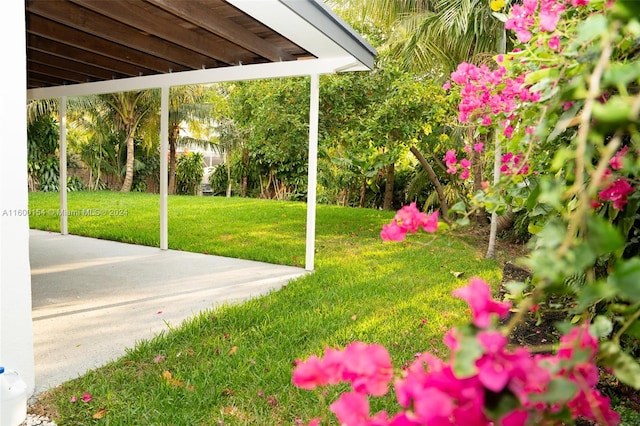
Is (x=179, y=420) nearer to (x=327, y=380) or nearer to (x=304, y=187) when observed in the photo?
(x=327, y=380)

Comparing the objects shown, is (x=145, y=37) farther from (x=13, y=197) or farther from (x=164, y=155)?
(x=13, y=197)

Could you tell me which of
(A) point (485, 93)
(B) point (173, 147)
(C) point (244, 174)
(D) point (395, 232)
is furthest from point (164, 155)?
(B) point (173, 147)

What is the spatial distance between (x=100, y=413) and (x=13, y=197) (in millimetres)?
1025

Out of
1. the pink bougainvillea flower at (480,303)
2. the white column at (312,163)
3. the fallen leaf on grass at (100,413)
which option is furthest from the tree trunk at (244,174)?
the pink bougainvillea flower at (480,303)

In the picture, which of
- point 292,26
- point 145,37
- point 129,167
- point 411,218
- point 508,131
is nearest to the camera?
point 411,218

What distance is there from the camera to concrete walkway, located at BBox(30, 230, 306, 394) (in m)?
2.77

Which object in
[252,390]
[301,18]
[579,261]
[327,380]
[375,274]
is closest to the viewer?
[579,261]

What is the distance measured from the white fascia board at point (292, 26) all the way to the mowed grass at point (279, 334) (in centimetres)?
202

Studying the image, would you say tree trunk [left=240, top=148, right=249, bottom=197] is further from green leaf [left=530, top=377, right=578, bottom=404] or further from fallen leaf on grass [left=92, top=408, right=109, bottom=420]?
green leaf [left=530, top=377, right=578, bottom=404]

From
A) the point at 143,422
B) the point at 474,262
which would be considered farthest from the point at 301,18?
the point at 474,262

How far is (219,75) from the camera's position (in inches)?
195

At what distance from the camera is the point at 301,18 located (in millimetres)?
3217

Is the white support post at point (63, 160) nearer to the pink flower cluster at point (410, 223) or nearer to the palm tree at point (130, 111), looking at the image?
the pink flower cluster at point (410, 223)

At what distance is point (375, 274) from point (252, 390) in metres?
2.61
